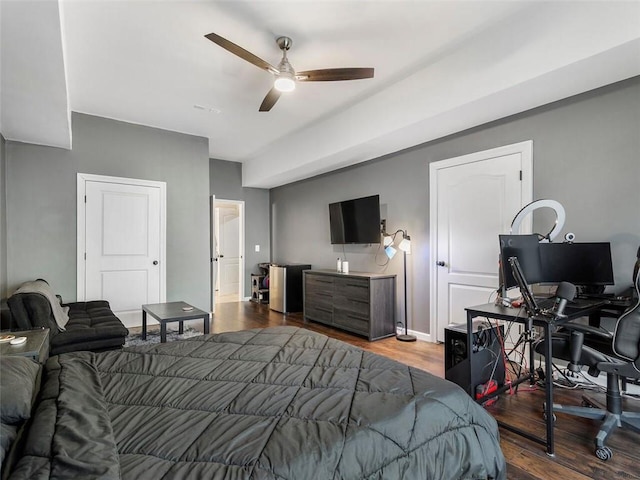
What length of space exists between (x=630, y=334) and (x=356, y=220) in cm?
338

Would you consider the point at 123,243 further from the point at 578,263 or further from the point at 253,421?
the point at 578,263

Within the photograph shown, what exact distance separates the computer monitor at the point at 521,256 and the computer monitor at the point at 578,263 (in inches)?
4.7

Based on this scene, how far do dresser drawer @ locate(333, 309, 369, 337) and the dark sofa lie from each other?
2543 mm

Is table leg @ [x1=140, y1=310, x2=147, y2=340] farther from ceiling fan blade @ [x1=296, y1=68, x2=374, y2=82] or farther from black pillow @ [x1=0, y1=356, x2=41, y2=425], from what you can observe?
ceiling fan blade @ [x1=296, y1=68, x2=374, y2=82]

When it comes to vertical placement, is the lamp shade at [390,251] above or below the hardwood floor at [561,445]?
above

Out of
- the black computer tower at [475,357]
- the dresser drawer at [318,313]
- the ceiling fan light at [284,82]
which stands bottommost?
the dresser drawer at [318,313]

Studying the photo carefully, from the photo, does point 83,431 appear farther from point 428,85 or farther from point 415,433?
point 428,85

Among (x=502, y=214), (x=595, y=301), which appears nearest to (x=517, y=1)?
(x=502, y=214)

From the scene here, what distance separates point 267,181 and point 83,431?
557 cm

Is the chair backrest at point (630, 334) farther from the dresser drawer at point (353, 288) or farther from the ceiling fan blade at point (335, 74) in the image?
the dresser drawer at point (353, 288)

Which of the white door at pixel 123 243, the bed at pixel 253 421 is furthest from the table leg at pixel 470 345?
the white door at pixel 123 243

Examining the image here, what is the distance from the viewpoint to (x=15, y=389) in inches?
45.4

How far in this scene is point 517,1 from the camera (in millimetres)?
2352

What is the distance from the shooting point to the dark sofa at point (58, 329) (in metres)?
2.70
